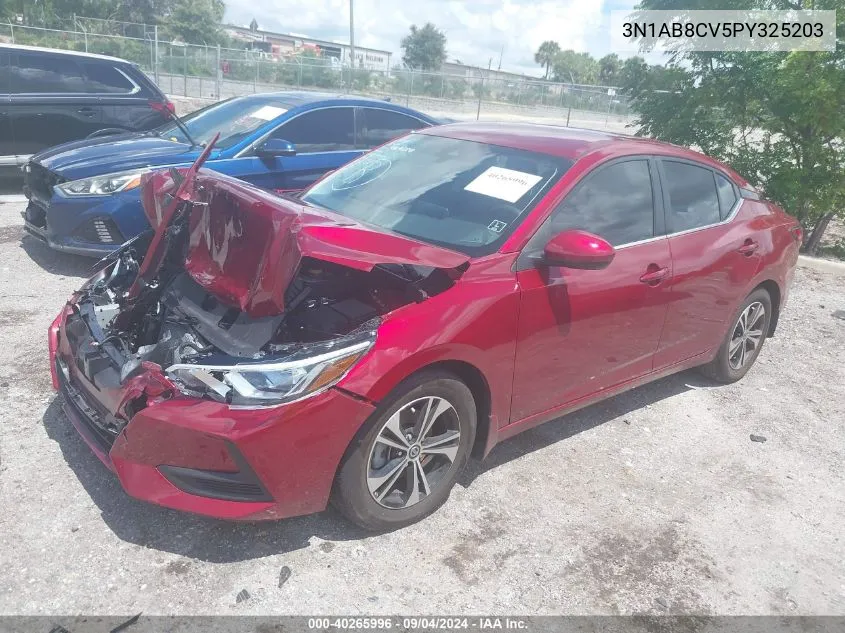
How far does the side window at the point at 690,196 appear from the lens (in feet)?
13.6

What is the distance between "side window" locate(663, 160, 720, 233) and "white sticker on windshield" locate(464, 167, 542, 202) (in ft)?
3.41

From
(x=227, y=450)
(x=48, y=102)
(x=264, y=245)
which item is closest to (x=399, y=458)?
(x=227, y=450)

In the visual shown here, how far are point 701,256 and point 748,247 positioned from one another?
0.61 metres

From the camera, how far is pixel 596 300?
11.6ft

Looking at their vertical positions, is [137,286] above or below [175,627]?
above

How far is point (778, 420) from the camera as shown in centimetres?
464

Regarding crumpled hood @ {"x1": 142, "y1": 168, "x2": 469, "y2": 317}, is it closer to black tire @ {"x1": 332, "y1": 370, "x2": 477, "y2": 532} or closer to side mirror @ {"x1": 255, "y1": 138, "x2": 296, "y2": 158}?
black tire @ {"x1": 332, "y1": 370, "x2": 477, "y2": 532}

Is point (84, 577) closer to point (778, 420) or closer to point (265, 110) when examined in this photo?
point (778, 420)

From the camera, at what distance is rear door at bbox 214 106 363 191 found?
20.7 feet

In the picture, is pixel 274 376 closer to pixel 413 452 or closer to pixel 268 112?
→ pixel 413 452

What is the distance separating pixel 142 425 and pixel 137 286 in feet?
3.32

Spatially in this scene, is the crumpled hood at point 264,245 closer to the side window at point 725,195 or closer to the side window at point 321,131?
the side window at point 725,195

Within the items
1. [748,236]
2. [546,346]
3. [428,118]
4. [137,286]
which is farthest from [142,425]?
[428,118]

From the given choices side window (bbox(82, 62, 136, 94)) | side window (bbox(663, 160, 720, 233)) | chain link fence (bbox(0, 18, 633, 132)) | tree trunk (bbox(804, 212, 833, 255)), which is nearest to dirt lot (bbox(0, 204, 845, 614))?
side window (bbox(663, 160, 720, 233))
